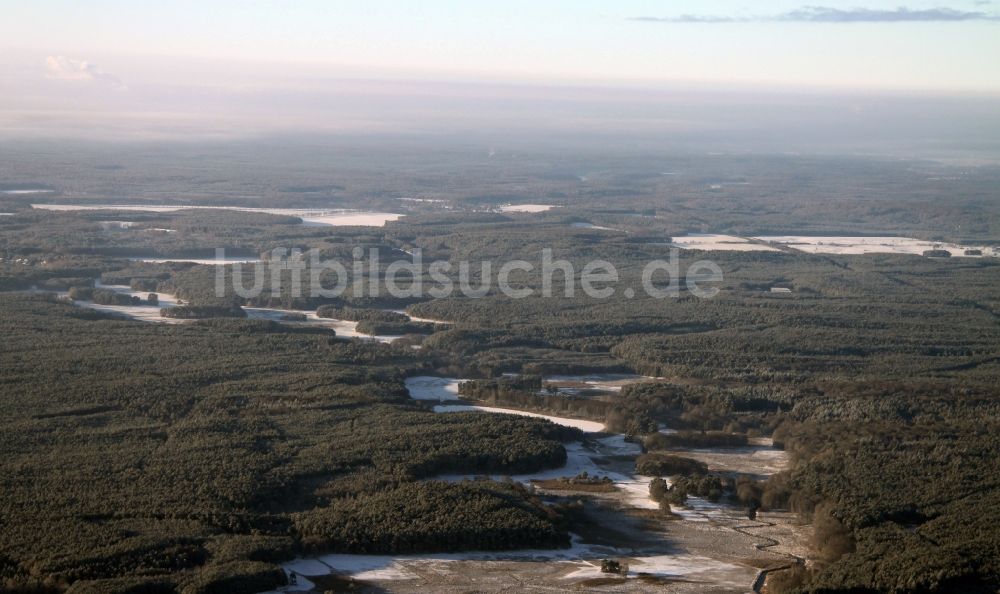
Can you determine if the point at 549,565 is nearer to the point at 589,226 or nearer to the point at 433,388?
the point at 433,388

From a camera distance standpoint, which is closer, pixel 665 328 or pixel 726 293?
pixel 665 328

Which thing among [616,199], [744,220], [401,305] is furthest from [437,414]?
[616,199]

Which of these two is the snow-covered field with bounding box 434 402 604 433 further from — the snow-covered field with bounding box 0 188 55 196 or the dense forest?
the snow-covered field with bounding box 0 188 55 196

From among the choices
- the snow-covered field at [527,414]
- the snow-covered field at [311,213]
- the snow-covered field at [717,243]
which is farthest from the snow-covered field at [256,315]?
the snow-covered field at [311,213]

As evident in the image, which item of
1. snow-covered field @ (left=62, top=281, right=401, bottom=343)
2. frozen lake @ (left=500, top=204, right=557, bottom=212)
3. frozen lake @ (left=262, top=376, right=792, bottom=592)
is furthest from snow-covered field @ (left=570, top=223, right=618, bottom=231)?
frozen lake @ (left=262, top=376, right=792, bottom=592)

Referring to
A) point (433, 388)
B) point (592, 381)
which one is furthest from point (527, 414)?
point (592, 381)

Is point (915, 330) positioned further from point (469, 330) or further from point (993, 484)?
point (993, 484)

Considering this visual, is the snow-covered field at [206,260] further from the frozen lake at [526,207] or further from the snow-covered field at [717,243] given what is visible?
the frozen lake at [526,207]

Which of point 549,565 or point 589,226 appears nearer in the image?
point 549,565
